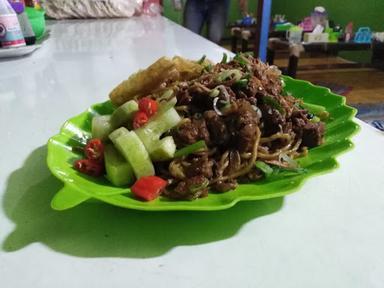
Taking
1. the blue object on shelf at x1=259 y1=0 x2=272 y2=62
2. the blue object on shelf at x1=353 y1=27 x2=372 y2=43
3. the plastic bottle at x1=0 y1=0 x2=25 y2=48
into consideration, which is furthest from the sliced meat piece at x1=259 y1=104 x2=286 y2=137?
the blue object on shelf at x1=353 y1=27 x2=372 y2=43

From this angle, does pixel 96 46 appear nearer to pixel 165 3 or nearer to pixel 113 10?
pixel 113 10

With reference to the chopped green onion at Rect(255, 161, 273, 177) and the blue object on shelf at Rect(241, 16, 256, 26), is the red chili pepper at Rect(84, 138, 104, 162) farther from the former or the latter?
the blue object on shelf at Rect(241, 16, 256, 26)

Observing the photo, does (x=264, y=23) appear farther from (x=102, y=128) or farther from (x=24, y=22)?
(x=102, y=128)

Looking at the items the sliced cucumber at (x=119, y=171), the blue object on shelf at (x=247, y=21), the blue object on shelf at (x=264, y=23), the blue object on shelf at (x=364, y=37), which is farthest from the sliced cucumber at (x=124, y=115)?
the blue object on shelf at (x=247, y=21)

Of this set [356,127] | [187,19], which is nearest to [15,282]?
[356,127]

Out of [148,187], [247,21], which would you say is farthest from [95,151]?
[247,21]

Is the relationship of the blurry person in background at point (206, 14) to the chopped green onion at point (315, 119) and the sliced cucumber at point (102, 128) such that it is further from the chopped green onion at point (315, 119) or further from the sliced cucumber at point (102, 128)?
the sliced cucumber at point (102, 128)
